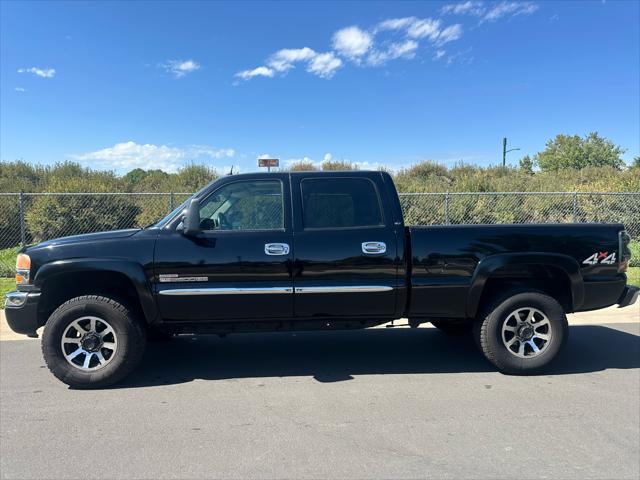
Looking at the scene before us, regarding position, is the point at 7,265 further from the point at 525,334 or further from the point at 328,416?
the point at 525,334

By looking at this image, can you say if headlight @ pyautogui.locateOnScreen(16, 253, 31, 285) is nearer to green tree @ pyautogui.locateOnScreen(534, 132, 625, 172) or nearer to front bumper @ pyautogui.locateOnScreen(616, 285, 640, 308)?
front bumper @ pyautogui.locateOnScreen(616, 285, 640, 308)

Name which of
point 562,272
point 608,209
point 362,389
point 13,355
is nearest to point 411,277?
point 362,389

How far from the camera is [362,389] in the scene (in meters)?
4.43

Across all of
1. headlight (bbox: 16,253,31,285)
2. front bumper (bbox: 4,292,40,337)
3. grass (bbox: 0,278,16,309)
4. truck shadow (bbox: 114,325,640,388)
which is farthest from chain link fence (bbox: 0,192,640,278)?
front bumper (bbox: 4,292,40,337)

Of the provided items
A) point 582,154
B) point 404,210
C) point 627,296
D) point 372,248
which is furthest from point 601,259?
point 582,154

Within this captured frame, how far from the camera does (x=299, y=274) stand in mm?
4570

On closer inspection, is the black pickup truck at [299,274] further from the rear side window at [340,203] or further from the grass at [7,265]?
the grass at [7,265]

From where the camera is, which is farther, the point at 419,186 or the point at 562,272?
the point at 419,186

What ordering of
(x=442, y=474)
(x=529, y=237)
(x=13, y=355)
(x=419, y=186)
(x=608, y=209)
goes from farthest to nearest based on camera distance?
(x=419, y=186) < (x=608, y=209) < (x=13, y=355) < (x=529, y=237) < (x=442, y=474)

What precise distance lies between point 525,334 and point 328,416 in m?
2.24

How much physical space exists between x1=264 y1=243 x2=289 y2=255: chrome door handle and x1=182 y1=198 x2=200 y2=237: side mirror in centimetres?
66

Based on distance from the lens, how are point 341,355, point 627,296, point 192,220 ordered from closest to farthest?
1. point 192,220
2. point 627,296
3. point 341,355

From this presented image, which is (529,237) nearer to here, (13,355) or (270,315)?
(270,315)

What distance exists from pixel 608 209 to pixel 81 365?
15377 mm
